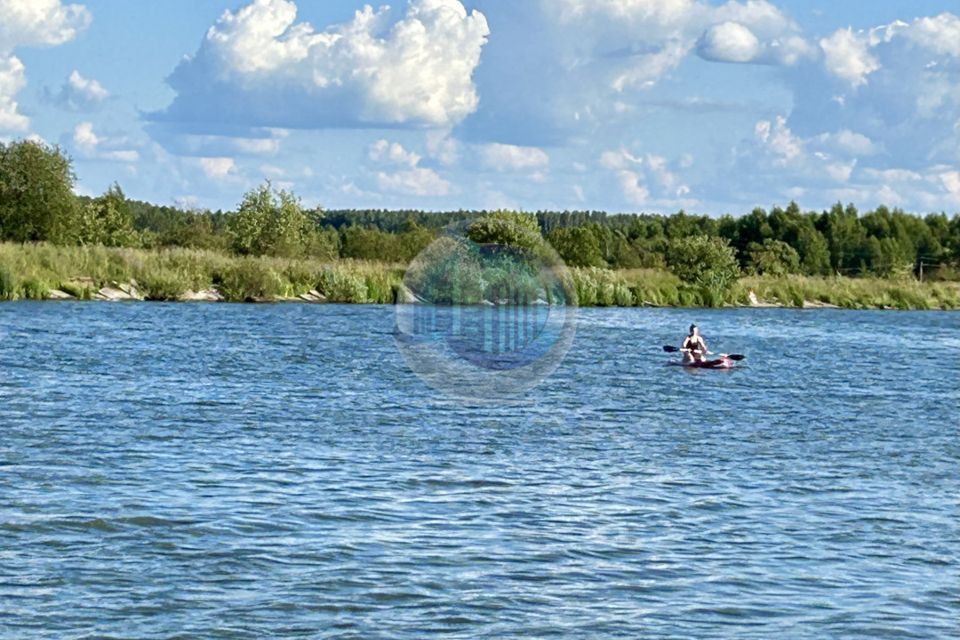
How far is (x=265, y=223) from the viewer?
9031cm

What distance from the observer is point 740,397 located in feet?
109

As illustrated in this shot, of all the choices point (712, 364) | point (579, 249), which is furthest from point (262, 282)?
point (579, 249)

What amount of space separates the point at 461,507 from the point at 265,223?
74.3 meters

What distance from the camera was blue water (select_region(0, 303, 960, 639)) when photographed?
13141 millimetres

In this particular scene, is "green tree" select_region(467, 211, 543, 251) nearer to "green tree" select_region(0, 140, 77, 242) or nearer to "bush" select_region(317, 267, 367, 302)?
"bush" select_region(317, 267, 367, 302)

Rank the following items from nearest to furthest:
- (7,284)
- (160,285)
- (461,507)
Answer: (461,507), (7,284), (160,285)

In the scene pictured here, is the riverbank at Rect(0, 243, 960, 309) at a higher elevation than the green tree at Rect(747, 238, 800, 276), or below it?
below

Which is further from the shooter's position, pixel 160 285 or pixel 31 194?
pixel 31 194

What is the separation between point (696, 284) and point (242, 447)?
211 feet

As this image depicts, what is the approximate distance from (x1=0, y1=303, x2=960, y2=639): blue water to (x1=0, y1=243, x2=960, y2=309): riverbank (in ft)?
95.7

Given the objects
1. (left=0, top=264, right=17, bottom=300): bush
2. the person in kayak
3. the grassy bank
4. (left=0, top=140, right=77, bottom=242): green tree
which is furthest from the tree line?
the person in kayak
